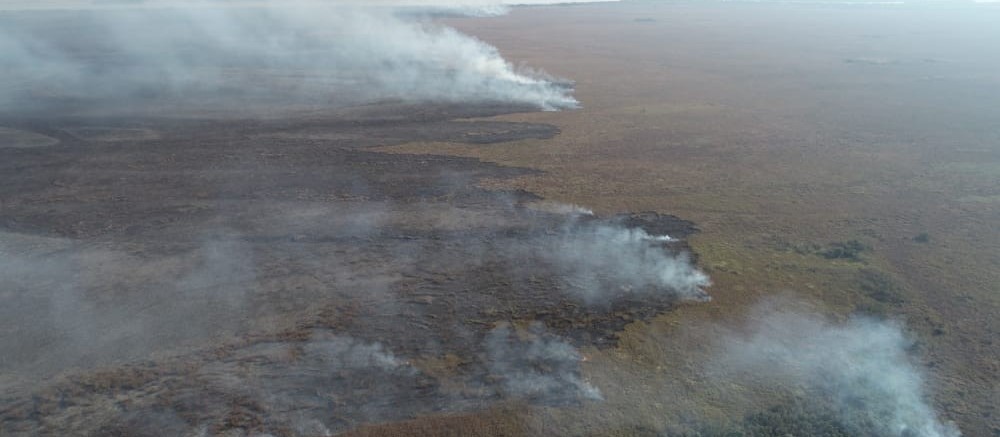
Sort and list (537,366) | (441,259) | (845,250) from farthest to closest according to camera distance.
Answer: (845,250), (441,259), (537,366)

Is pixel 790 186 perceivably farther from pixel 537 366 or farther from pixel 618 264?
pixel 537 366

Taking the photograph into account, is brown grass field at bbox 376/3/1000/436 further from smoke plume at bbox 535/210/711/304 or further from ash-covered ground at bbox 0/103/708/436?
ash-covered ground at bbox 0/103/708/436

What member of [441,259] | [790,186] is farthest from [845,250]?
[441,259]

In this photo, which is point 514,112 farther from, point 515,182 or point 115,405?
point 115,405

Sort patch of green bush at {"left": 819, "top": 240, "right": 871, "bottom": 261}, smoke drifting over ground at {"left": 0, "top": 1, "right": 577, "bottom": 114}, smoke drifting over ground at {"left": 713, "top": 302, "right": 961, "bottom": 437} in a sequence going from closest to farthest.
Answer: smoke drifting over ground at {"left": 713, "top": 302, "right": 961, "bottom": 437}, patch of green bush at {"left": 819, "top": 240, "right": 871, "bottom": 261}, smoke drifting over ground at {"left": 0, "top": 1, "right": 577, "bottom": 114}

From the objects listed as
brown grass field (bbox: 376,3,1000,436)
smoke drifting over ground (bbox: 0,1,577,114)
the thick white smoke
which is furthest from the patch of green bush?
smoke drifting over ground (bbox: 0,1,577,114)

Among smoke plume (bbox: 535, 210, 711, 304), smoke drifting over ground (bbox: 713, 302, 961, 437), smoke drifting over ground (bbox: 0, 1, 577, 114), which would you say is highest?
smoke drifting over ground (bbox: 0, 1, 577, 114)

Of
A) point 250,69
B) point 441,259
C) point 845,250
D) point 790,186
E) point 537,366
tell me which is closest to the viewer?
point 537,366
